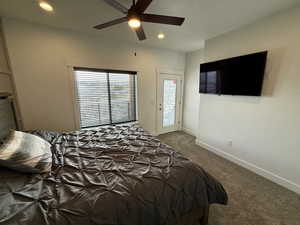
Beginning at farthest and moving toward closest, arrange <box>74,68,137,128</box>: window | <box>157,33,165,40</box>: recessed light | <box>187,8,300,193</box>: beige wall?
<box>74,68,137,128</box>: window → <box>157,33,165,40</box>: recessed light → <box>187,8,300,193</box>: beige wall

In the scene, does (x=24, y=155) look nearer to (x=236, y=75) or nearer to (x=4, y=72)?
(x=4, y=72)

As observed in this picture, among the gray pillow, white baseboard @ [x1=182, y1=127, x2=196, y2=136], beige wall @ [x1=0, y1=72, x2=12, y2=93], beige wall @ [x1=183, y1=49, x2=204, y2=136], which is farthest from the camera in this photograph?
white baseboard @ [x1=182, y1=127, x2=196, y2=136]

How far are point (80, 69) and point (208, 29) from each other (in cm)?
273

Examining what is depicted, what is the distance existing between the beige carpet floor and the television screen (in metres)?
1.43

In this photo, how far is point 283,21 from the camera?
6.28 feet

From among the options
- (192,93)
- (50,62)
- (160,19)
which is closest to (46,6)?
(50,62)

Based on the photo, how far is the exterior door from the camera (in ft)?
12.7

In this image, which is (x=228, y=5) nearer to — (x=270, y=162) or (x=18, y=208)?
(x=270, y=162)

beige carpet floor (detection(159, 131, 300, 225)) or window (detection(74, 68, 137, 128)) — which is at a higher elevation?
window (detection(74, 68, 137, 128))

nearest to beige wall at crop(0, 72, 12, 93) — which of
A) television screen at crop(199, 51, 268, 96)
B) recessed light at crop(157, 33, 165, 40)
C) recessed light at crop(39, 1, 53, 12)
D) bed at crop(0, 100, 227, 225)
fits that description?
recessed light at crop(39, 1, 53, 12)

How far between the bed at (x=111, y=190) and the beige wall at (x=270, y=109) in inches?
58.3

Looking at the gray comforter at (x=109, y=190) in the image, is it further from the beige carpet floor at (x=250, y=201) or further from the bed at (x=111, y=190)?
the beige carpet floor at (x=250, y=201)

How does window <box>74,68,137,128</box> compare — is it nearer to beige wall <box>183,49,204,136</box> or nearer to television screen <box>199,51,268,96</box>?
beige wall <box>183,49,204,136</box>

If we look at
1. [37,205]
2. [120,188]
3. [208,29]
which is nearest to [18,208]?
[37,205]
